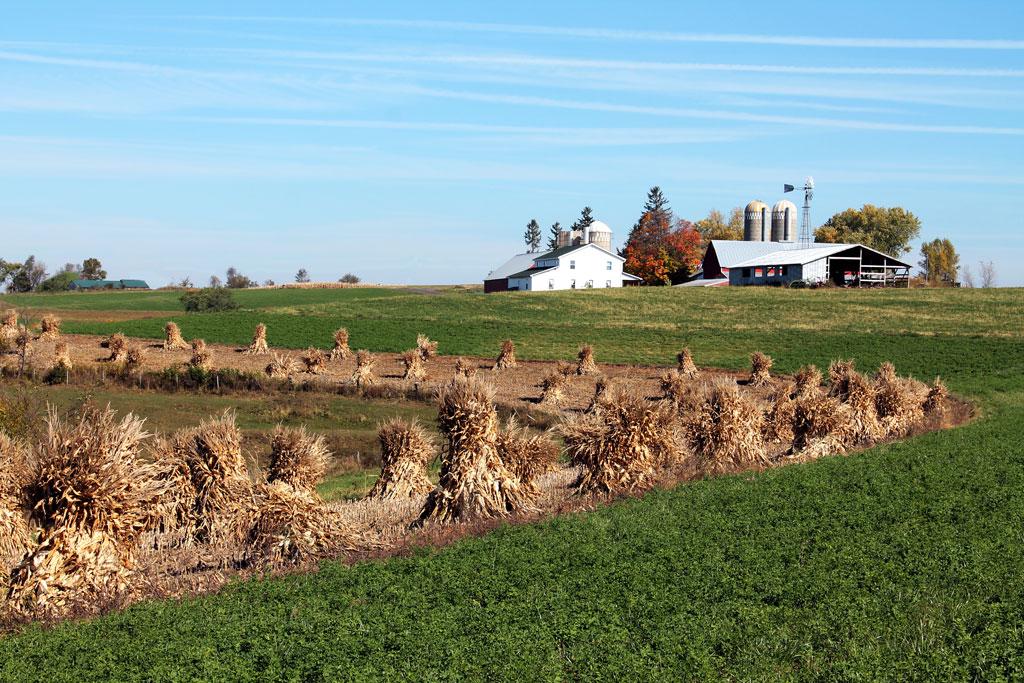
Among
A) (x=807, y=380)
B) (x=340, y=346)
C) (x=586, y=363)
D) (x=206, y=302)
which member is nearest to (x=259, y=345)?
(x=340, y=346)

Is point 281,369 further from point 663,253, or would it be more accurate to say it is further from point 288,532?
point 663,253

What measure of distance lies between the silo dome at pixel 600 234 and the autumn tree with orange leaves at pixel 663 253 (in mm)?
2993

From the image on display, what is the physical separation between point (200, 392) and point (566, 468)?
23790 mm

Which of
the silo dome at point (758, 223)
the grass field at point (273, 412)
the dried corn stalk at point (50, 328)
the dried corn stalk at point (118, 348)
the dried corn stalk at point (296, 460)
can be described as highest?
the silo dome at point (758, 223)

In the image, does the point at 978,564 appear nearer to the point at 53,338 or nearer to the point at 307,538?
the point at 307,538

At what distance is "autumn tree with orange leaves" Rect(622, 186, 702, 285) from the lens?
12012 centimetres

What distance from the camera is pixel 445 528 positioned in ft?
64.0

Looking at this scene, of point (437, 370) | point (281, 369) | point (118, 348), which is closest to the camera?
→ point (281, 369)

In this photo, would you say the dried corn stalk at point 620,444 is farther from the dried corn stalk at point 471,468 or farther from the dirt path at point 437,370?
the dirt path at point 437,370

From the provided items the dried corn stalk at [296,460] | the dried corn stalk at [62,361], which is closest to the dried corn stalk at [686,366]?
the dried corn stalk at [62,361]

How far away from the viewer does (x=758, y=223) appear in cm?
12106

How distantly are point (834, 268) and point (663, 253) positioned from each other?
30196mm

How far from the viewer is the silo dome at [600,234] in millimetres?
124500

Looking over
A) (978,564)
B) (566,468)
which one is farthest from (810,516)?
(566,468)
